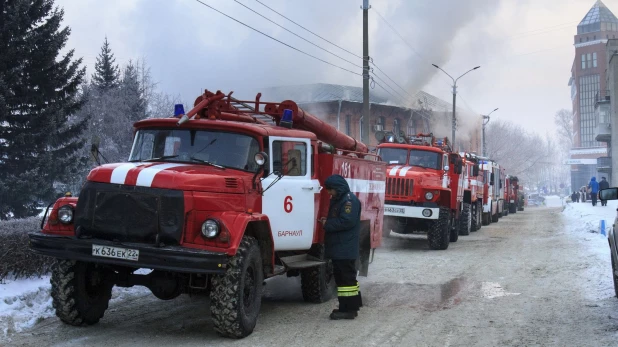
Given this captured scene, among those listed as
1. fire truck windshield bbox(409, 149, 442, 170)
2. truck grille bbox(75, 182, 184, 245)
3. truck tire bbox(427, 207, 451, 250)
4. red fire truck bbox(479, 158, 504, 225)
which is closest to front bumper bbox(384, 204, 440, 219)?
truck tire bbox(427, 207, 451, 250)

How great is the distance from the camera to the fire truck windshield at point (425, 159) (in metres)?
19.0

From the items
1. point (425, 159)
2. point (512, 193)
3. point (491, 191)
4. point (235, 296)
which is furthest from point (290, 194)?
point (512, 193)

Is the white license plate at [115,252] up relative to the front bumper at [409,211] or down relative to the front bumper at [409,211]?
down

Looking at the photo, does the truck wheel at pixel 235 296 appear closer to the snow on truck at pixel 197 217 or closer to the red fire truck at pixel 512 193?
the snow on truck at pixel 197 217

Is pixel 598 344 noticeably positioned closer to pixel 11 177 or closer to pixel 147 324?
pixel 147 324

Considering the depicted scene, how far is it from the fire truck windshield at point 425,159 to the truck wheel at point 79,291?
12.4 meters

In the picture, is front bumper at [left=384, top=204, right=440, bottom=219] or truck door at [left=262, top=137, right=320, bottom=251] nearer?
truck door at [left=262, top=137, right=320, bottom=251]

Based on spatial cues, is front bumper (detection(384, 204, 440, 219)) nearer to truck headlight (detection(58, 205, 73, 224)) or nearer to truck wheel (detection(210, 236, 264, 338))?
truck wheel (detection(210, 236, 264, 338))

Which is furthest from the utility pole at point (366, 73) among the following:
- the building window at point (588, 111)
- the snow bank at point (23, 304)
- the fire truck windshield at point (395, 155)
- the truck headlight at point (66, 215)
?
the building window at point (588, 111)

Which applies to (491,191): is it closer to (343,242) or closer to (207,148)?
(343,242)

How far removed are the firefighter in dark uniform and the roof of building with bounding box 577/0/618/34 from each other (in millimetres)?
Answer: 140976

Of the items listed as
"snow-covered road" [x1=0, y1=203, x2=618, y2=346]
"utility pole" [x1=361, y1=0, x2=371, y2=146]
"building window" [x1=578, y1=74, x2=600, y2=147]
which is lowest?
"snow-covered road" [x1=0, y1=203, x2=618, y2=346]

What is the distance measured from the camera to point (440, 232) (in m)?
17.6

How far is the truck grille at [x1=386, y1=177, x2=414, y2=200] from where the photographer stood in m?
17.8
